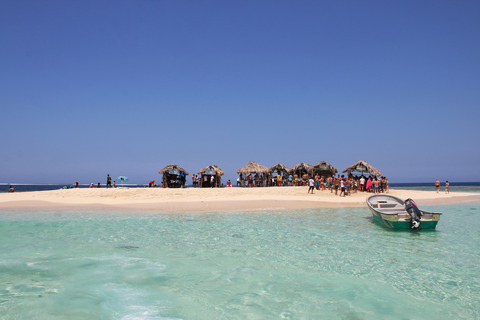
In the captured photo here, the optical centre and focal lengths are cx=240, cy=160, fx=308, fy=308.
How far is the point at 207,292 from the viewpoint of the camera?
5.90 metres

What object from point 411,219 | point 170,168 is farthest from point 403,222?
point 170,168

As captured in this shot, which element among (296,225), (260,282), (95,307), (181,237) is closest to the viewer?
(95,307)

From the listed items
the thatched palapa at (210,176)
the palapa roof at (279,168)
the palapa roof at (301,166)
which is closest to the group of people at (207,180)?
the thatched palapa at (210,176)

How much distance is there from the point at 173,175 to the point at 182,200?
1053 centimetres

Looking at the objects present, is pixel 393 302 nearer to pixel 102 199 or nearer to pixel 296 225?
pixel 296 225

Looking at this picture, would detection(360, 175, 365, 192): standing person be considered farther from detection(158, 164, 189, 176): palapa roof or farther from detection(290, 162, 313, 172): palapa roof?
detection(158, 164, 189, 176): palapa roof

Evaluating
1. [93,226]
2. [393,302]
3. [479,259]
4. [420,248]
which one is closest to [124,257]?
[93,226]

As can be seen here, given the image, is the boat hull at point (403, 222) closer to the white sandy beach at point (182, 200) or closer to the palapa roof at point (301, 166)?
the white sandy beach at point (182, 200)

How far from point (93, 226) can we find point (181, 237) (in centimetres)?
473

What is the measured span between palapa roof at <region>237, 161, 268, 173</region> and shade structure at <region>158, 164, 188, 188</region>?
6.03 meters

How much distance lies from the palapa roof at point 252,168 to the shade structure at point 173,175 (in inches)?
237

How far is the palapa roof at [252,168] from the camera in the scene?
32.9 meters

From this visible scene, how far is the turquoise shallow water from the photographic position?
5176 millimetres

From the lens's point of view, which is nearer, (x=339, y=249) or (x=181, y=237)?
(x=339, y=249)
